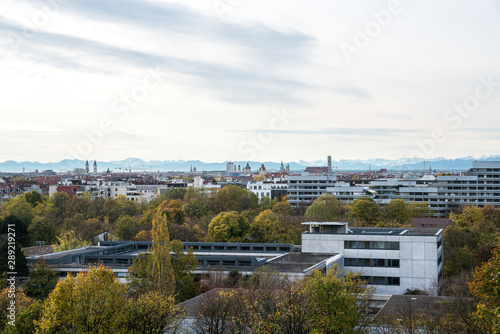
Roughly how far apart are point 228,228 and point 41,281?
1103 inches

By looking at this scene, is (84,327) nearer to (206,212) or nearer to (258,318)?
(258,318)

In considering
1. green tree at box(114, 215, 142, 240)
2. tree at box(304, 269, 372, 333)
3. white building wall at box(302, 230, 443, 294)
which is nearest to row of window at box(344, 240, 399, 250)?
white building wall at box(302, 230, 443, 294)

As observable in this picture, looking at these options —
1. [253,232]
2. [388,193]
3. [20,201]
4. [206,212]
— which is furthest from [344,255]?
[388,193]

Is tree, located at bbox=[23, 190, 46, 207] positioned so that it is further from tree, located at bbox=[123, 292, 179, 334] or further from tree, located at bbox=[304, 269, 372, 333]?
tree, located at bbox=[304, 269, 372, 333]

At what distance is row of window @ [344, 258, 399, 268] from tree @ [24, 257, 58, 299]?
2329 centimetres

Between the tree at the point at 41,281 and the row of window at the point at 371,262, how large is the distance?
23290 millimetres

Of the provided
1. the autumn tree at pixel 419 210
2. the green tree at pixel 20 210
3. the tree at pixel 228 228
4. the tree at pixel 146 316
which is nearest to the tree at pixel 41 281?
the tree at pixel 146 316

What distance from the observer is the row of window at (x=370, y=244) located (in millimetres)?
46750

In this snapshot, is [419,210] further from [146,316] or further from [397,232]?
[146,316]

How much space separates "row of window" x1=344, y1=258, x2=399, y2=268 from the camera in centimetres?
4678

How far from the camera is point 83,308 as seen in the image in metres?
24.2

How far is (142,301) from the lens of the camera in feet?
84.4

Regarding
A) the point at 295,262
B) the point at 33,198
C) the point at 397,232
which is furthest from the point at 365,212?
the point at 33,198

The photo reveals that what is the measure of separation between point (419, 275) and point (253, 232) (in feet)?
83.5
